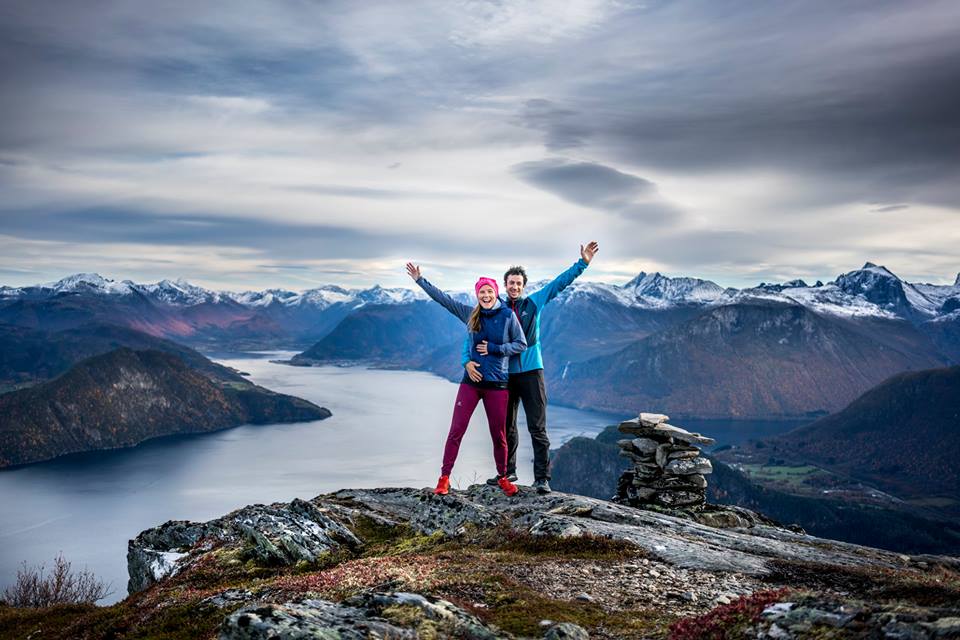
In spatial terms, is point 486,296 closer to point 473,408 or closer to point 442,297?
point 442,297

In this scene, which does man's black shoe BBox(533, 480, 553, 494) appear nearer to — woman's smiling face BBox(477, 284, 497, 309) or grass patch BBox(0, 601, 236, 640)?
woman's smiling face BBox(477, 284, 497, 309)

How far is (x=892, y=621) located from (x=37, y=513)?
682ft

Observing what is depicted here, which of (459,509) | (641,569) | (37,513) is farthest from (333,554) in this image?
(37,513)

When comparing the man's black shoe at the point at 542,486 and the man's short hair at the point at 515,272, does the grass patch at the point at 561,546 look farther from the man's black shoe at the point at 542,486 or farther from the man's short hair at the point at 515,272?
the man's short hair at the point at 515,272

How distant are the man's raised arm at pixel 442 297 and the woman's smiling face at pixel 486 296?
1143 mm

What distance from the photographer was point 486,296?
52.8 ft

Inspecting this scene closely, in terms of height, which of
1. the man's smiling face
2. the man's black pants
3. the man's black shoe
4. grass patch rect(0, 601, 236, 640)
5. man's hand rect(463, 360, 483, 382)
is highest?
the man's smiling face

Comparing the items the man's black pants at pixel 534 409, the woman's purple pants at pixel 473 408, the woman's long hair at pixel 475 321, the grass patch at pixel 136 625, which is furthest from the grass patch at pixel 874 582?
the grass patch at pixel 136 625

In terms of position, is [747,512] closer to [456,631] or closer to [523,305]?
[523,305]

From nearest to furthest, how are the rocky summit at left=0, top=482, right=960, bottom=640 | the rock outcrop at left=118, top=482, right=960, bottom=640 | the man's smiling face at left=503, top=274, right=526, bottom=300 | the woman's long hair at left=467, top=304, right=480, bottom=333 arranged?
the rocky summit at left=0, top=482, right=960, bottom=640
the rock outcrop at left=118, top=482, right=960, bottom=640
the woman's long hair at left=467, top=304, right=480, bottom=333
the man's smiling face at left=503, top=274, right=526, bottom=300

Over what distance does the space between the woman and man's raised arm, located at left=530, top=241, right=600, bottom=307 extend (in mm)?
1779

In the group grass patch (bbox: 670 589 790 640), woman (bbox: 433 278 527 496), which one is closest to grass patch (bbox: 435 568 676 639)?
grass patch (bbox: 670 589 790 640)

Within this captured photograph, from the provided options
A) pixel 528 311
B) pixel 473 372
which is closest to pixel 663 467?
pixel 528 311

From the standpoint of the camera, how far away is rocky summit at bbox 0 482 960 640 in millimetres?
8055
